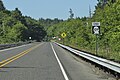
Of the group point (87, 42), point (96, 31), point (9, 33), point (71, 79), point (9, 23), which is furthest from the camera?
point (9, 23)

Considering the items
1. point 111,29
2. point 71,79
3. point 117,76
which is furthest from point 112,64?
point 111,29

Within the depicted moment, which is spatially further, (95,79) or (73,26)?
(73,26)

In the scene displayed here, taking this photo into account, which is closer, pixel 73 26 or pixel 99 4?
pixel 73 26

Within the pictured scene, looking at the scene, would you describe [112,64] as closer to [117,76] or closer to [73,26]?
[117,76]

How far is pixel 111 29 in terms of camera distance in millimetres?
57000

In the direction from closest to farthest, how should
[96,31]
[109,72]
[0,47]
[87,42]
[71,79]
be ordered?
[71,79]
[109,72]
[96,31]
[0,47]
[87,42]

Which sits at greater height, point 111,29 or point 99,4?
point 99,4

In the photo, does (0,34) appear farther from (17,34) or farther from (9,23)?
(9,23)

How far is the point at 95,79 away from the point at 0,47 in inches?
1652

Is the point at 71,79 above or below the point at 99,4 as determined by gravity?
below

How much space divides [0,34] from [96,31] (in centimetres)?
11098

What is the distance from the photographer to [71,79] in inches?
628

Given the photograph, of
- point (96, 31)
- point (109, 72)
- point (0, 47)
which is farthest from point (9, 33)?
point (109, 72)

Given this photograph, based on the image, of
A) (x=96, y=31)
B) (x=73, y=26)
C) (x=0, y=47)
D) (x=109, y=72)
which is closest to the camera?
(x=109, y=72)
